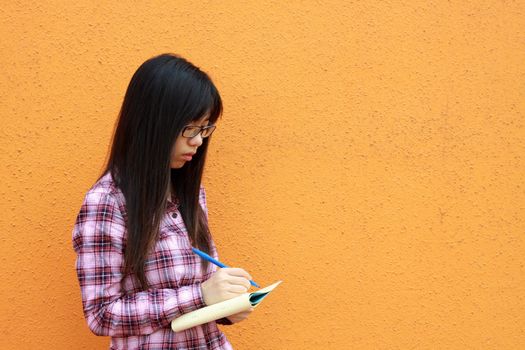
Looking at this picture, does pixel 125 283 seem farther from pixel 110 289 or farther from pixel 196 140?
pixel 196 140

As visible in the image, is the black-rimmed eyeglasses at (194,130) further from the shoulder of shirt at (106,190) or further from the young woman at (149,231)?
the shoulder of shirt at (106,190)

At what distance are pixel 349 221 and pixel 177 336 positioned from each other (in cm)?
82

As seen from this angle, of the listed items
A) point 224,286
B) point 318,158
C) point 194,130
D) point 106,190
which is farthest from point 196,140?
point 318,158

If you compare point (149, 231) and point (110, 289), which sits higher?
point (149, 231)

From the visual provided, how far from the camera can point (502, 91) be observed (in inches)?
82.4

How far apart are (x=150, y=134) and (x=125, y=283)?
37cm

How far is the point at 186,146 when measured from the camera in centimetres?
146

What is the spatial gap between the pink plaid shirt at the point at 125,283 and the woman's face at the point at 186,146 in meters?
0.16

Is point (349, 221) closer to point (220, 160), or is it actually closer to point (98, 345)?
point (220, 160)

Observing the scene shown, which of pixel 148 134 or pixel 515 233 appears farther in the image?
pixel 515 233

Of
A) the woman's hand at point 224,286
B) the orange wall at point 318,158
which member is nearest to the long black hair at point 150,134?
the woman's hand at point 224,286

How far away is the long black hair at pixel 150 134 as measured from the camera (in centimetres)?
138

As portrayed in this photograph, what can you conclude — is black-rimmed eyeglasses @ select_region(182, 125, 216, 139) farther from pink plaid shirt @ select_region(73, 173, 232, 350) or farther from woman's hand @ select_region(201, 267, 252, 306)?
woman's hand @ select_region(201, 267, 252, 306)

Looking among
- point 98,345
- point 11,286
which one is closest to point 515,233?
point 98,345
